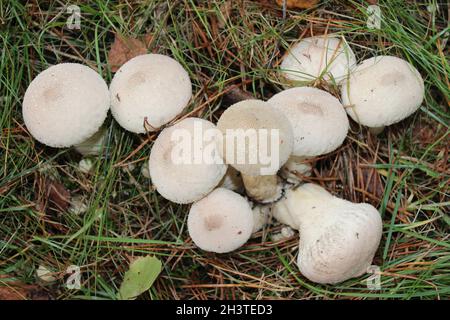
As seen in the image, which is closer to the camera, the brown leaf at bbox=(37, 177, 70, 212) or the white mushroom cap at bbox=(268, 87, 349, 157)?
the white mushroom cap at bbox=(268, 87, 349, 157)

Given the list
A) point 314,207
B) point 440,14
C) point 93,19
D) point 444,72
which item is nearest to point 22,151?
point 93,19

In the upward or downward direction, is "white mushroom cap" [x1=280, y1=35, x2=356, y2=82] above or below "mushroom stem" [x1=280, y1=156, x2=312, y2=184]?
A: above

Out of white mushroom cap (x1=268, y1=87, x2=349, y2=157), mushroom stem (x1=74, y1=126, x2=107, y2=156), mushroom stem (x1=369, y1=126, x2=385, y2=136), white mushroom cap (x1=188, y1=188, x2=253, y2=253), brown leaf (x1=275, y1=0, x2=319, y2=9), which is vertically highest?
brown leaf (x1=275, y1=0, x2=319, y2=9)

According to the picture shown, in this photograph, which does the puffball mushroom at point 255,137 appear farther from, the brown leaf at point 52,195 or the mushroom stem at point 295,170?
the brown leaf at point 52,195

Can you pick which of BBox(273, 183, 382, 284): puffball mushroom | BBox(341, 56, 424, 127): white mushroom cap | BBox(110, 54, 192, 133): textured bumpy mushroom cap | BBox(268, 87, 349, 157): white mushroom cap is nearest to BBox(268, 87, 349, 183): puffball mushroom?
BBox(268, 87, 349, 157): white mushroom cap

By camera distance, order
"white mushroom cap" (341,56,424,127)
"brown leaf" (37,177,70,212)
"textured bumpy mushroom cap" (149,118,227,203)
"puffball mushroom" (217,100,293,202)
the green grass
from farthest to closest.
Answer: "brown leaf" (37,177,70,212), the green grass, "white mushroom cap" (341,56,424,127), "textured bumpy mushroom cap" (149,118,227,203), "puffball mushroom" (217,100,293,202)

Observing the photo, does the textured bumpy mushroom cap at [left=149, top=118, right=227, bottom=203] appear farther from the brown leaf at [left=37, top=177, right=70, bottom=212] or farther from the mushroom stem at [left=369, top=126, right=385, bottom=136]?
Result: the mushroom stem at [left=369, top=126, right=385, bottom=136]

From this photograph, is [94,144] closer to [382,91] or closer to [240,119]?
[240,119]
